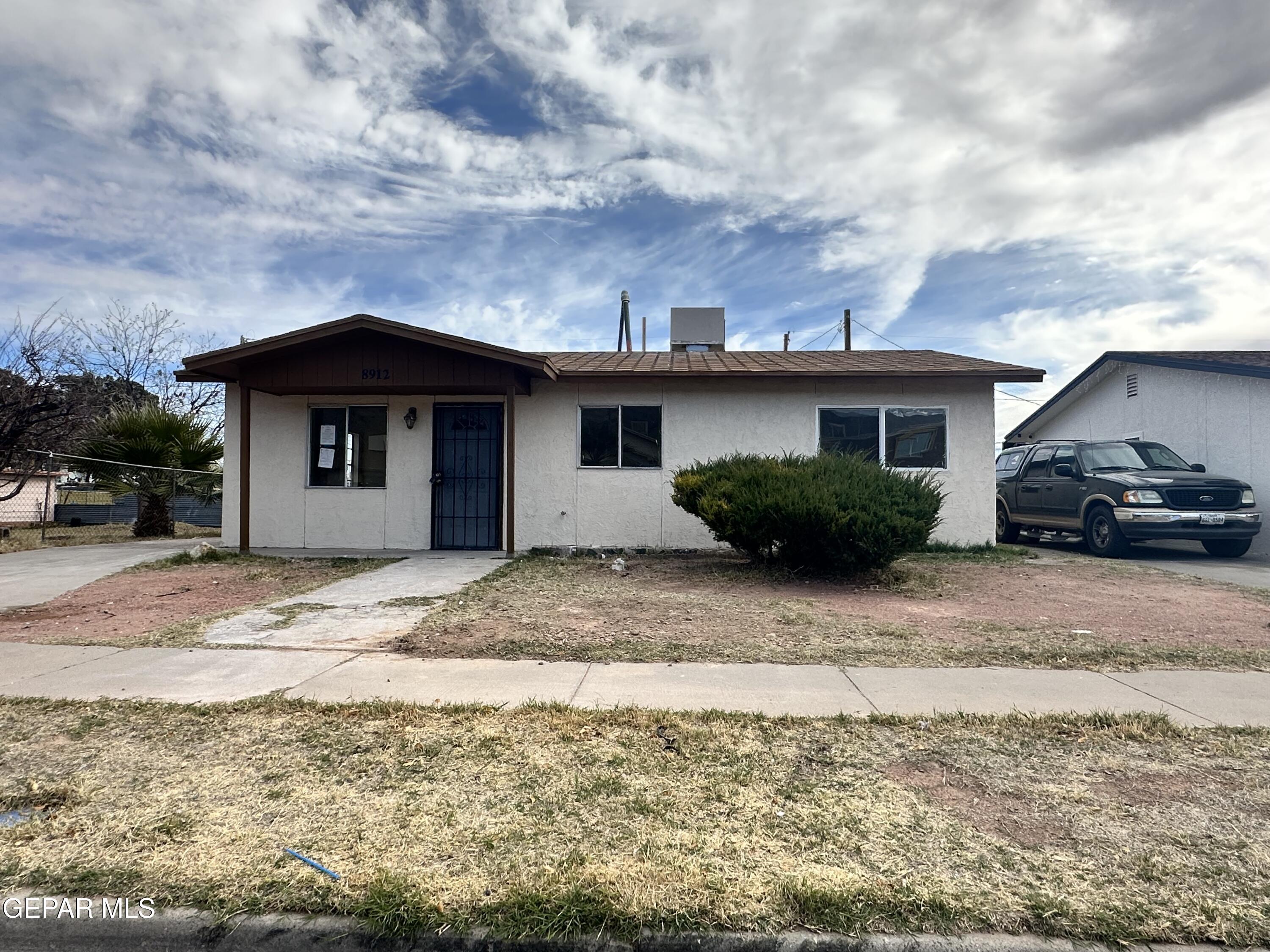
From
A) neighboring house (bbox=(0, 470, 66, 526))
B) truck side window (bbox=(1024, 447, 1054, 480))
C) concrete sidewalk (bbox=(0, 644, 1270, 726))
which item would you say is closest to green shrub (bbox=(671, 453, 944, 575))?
concrete sidewalk (bbox=(0, 644, 1270, 726))

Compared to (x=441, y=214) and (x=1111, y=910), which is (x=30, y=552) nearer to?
(x=441, y=214)

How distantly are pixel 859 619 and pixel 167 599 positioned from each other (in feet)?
24.7

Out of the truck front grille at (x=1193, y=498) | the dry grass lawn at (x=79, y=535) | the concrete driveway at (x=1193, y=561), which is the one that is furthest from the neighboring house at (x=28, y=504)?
the truck front grille at (x=1193, y=498)

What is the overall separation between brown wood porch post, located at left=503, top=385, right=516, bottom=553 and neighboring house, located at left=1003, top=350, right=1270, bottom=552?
13029 mm

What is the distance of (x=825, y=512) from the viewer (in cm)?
815

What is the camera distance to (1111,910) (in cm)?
227

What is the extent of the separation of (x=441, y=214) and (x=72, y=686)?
12.2 meters

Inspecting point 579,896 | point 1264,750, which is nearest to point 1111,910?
point 579,896

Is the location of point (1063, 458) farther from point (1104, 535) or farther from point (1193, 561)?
point (1193, 561)

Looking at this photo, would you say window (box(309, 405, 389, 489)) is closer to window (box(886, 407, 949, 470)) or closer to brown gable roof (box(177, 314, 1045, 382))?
brown gable roof (box(177, 314, 1045, 382))

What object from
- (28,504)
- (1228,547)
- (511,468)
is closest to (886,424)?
(511,468)

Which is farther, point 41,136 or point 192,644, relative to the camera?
point 41,136

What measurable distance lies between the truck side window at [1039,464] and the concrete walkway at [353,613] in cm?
1037

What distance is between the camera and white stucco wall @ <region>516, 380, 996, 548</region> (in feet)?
38.5
